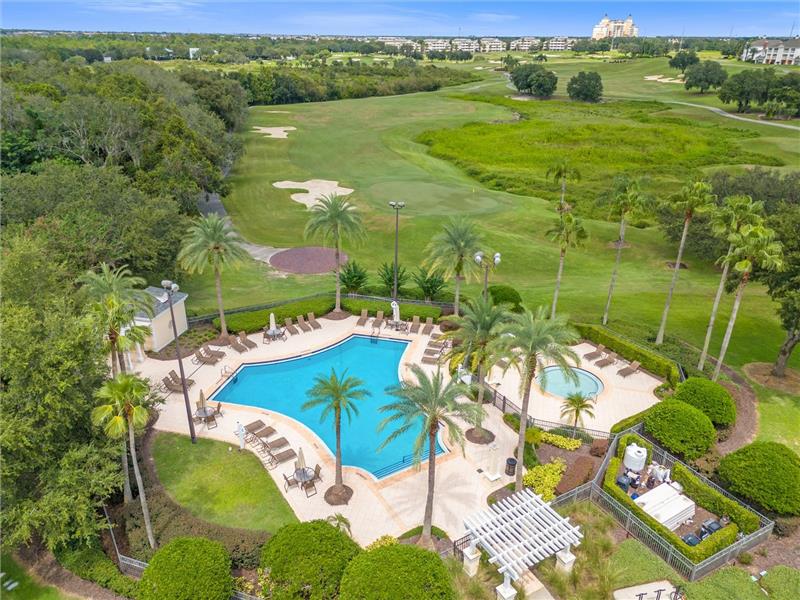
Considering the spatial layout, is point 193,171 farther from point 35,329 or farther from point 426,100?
point 426,100

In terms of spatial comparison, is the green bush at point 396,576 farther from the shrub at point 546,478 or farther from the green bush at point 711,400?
the green bush at point 711,400

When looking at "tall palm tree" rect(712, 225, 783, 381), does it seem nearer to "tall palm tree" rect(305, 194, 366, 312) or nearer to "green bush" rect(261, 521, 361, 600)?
"tall palm tree" rect(305, 194, 366, 312)

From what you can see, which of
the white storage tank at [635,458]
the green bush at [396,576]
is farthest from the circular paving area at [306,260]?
the green bush at [396,576]

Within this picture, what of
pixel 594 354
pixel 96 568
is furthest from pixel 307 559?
pixel 594 354

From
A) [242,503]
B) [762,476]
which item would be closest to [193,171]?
[242,503]

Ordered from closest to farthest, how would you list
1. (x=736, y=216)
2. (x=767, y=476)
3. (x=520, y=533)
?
1. (x=520, y=533)
2. (x=767, y=476)
3. (x=736, y=216)

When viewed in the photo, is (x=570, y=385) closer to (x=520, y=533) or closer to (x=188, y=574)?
(x=520, y=533)
